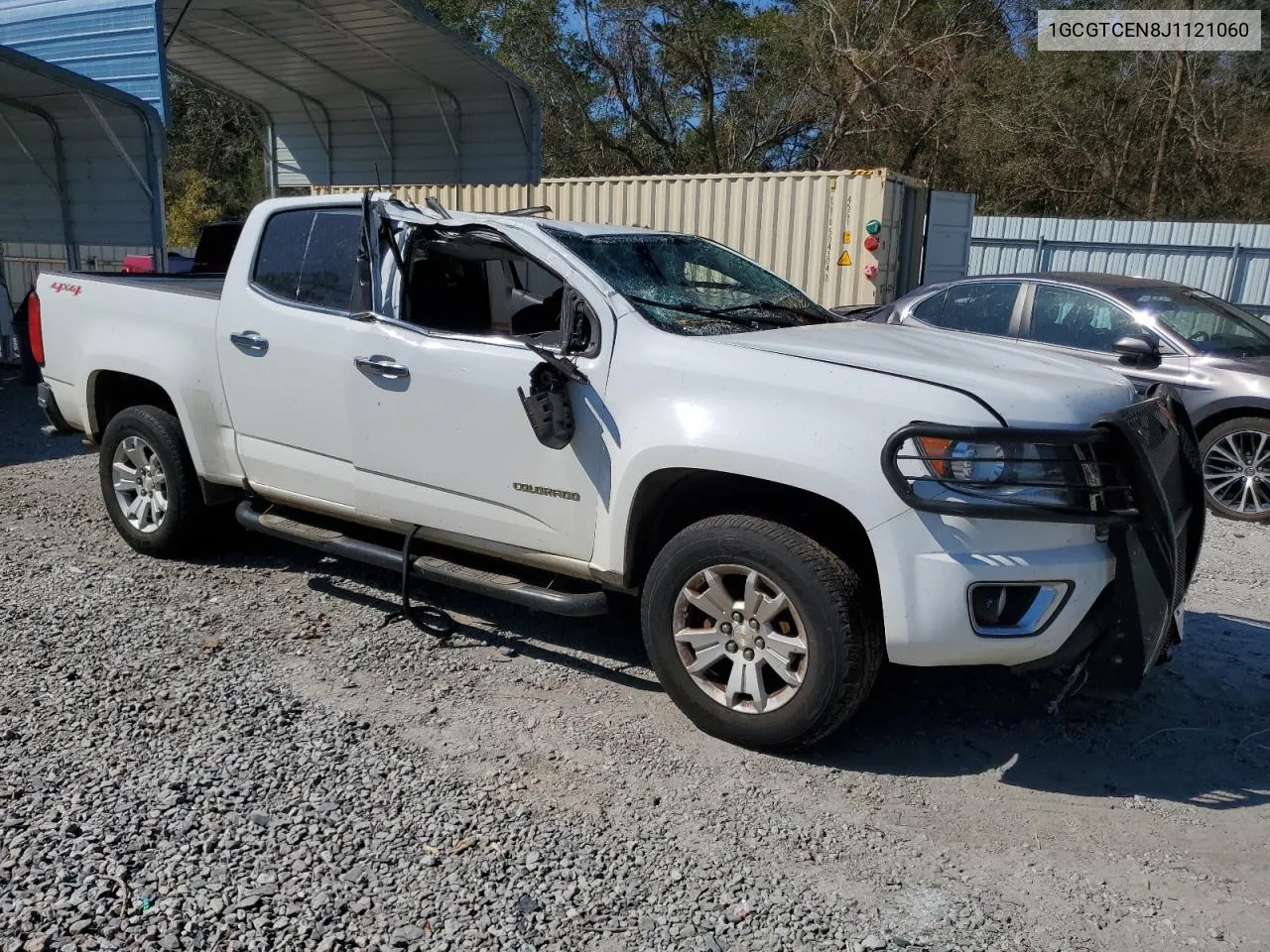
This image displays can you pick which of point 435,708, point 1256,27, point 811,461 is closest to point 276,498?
point 435,708

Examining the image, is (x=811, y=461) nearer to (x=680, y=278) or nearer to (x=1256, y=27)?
(x=680, y=278)

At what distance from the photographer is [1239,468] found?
7520 mm

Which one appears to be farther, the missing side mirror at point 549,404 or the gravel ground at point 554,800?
the missing side mirror at point 549,404

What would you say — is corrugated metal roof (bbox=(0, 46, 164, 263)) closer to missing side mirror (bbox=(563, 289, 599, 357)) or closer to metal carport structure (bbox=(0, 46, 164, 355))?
metal carport structure (bbox=(0, 46, 164, 355))

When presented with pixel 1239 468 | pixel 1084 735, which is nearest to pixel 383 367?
pixel 1084 735

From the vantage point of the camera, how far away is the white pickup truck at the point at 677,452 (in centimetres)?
340

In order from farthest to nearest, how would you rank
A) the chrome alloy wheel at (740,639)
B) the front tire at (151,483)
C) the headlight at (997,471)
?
the front tire at (151,483) → the chrome alloy wheel at (740,639) → the headlight at (997,471)

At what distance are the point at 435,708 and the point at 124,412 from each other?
2.86m

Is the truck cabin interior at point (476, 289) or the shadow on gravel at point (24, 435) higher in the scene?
the truck cabin interior at point (476, 289)

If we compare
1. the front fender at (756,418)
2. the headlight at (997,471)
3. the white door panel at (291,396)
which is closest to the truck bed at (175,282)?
the white door panel at (291,396)

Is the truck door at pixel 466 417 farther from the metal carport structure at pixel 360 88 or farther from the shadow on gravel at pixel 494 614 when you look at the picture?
the metal carport structure at pixel 360 88

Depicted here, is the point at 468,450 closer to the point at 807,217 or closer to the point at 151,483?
the point at 151,483

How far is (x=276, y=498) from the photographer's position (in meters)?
5.29

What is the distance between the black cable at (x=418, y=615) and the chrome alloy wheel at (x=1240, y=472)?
5.42 meters
